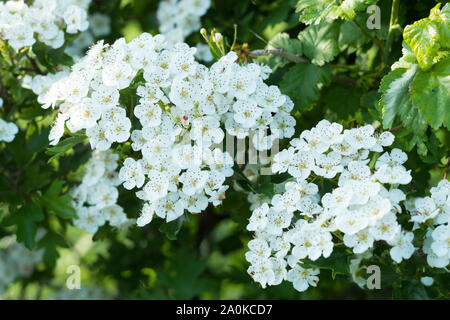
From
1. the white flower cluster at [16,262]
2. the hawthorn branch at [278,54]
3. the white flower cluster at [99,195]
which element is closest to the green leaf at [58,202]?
the white flower cluster at [99,195]

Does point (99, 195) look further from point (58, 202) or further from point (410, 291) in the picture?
point (410, 291)

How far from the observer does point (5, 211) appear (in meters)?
2.25

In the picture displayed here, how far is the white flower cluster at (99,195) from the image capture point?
1994mm

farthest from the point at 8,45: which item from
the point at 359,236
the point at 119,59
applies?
the point at 359,236

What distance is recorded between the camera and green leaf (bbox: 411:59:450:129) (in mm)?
1484

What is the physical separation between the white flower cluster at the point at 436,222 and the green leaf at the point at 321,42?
2.04 feet

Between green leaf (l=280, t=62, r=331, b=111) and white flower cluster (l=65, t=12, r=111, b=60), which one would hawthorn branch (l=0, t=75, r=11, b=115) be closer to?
white flower cluster (l=65, t=12, r=111, b=60)

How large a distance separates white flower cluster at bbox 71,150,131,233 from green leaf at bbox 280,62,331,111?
2.10ft

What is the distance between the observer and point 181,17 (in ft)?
8.11

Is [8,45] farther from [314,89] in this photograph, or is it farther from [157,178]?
[314,89]

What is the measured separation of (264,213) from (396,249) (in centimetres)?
35

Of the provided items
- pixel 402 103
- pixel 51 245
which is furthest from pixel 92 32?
pixel 402 103

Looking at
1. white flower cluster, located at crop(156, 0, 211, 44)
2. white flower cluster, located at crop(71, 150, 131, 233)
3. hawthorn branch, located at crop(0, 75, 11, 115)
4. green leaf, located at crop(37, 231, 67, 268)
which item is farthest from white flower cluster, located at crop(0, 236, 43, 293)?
white flower cluster, located at crop(156, 0, 211, 44)

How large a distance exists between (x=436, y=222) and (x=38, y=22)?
4.67ft
